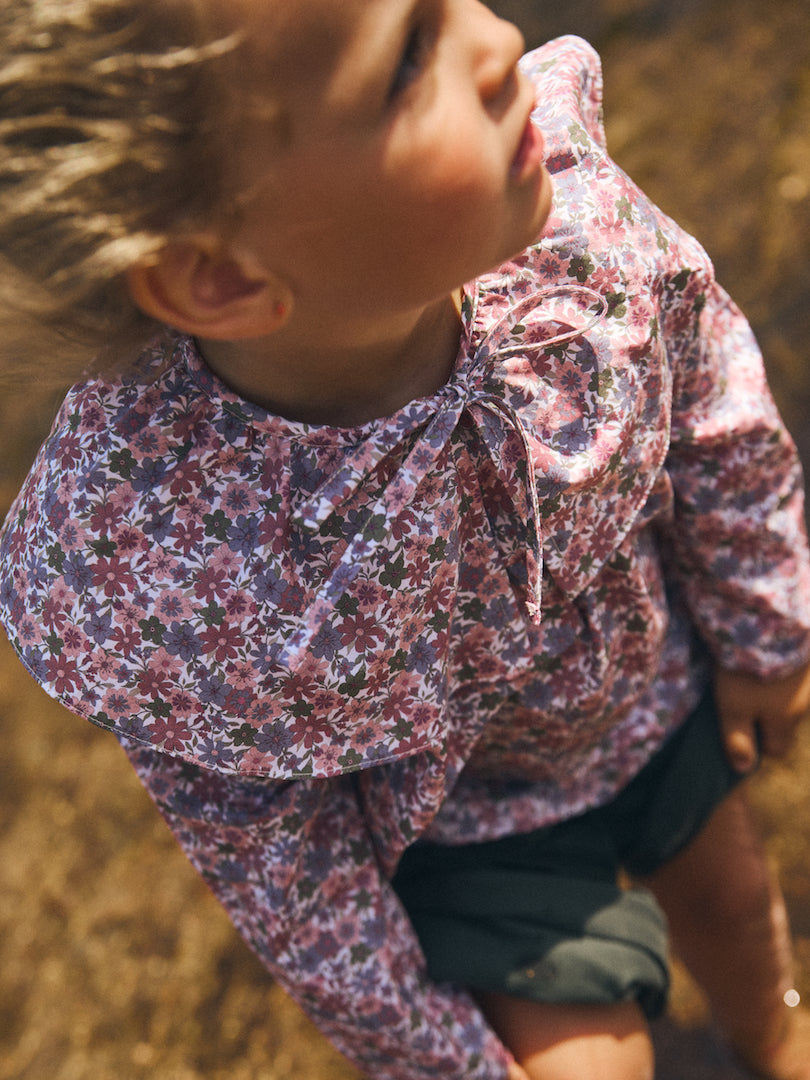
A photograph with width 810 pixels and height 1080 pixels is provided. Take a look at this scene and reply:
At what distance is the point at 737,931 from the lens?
1.27 metres

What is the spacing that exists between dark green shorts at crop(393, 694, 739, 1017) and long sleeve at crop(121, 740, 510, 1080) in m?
0.05

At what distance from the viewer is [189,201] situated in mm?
676

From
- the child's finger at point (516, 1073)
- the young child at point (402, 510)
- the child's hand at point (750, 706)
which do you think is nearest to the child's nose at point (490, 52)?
the young child at point (402, 510)

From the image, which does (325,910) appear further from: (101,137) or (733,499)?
(101,137)

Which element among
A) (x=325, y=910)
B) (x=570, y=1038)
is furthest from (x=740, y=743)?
(x=325, y=910)

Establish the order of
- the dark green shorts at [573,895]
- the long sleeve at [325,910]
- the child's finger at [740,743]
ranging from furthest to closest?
the child's finger at [740,743] < the dark green shorts at [573,895] < the long sleeve at [325,910]

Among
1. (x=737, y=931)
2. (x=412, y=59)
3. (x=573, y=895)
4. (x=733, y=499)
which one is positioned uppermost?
(x=412, y=59)

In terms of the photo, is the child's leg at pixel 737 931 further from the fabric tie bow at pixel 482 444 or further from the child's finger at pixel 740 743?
the fabric tie bow at pixel 482 444

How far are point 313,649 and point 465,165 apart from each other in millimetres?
356

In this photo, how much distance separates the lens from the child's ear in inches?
27.5

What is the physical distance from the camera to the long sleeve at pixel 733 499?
A: 3.35 feet

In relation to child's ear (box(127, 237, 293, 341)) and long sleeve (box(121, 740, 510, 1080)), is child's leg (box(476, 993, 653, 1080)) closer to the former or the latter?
long sleeve (box(121, 740, 510, 1080))

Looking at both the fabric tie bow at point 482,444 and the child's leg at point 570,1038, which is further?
the child's leg at point 570,1038

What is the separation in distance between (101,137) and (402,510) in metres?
0.32
